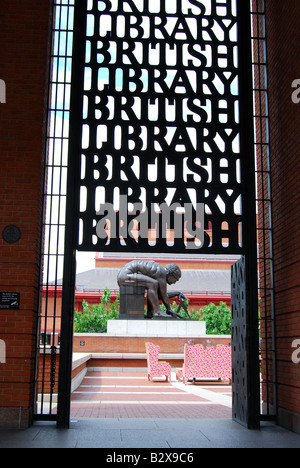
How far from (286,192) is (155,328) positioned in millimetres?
11766

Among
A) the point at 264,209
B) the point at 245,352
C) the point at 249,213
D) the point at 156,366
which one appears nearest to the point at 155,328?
the point at 156,366

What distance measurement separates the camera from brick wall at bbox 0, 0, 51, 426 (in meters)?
6.34

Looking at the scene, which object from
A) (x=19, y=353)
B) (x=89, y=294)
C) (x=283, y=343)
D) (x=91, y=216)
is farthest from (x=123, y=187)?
(x=89, y=294)

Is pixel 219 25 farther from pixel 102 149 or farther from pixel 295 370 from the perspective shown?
pixel 295 370

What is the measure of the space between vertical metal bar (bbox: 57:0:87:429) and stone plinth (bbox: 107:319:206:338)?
1127cm

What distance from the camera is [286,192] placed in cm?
704

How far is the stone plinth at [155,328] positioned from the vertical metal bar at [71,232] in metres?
11.3

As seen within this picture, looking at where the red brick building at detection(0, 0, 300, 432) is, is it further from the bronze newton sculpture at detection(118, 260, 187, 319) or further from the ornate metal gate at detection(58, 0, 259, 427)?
the bronze newton sculpture at detection(118, 260, 187, 319)

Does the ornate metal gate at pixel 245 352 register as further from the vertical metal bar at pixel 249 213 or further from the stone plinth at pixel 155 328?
the stone plinth at pixel 155 328

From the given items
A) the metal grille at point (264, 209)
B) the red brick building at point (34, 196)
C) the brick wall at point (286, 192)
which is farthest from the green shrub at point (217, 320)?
the brick wall at point (286, 192)
